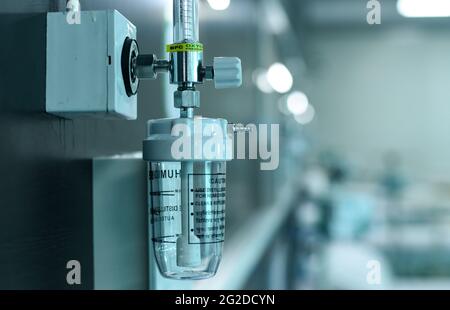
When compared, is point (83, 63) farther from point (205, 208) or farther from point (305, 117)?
point (305, 117)

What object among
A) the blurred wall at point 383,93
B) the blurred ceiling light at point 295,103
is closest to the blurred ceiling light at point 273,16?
the blurred ceiling light at point 295,103

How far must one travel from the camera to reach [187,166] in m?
0.35

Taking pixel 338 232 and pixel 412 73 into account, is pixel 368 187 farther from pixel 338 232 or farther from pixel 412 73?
pixel 338 232

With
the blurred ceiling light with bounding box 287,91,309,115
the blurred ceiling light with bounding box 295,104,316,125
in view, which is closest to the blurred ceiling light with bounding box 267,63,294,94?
the blurred ceiling light with bounding box 287,91,309,115

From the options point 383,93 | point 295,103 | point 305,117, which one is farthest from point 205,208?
point 383,93

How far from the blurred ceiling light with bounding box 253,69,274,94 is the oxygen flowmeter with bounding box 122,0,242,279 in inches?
50.7

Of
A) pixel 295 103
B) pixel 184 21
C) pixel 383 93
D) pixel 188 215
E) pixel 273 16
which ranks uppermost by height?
pixel 383 93

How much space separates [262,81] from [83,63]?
1478 millimetres

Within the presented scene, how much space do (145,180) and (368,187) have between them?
4975 millimetres

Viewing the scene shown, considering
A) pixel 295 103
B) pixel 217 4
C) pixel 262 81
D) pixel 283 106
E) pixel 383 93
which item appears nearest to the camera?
pixel 217 4

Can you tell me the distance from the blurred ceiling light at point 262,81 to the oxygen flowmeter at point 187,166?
1.29 meters

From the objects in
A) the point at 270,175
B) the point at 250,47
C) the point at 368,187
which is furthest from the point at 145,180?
the point at 368,187

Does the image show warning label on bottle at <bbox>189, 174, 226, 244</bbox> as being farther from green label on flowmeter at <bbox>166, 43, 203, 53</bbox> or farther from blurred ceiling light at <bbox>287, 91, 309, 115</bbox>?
blurred ceiling light at <bbox>287, 91, 309, 115</bbox>

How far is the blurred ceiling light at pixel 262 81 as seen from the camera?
66.2 inches
